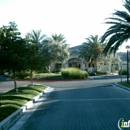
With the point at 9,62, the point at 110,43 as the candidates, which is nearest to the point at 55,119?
the point at 9,62

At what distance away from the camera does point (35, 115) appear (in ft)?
34.0

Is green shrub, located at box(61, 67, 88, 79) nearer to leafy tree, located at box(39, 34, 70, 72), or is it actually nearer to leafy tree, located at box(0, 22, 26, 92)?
leafy tree, located at box(39, 34, 70, 72)

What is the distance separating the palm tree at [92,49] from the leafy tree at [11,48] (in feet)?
128

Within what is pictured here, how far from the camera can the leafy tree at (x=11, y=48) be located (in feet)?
49.6

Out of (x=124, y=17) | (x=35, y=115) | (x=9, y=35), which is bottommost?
(x=35, y=115)

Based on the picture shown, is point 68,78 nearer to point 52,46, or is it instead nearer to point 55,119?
point 52,46

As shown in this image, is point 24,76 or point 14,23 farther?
point 24,76

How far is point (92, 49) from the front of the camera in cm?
5491

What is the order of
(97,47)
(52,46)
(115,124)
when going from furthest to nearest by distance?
(97,47) → (52,46) → (115,124)

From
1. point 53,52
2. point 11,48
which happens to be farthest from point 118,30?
point 53,52

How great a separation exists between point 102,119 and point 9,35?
9089mm

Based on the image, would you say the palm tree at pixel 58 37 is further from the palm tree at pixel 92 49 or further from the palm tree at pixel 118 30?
the palm tree at pixel 118 30

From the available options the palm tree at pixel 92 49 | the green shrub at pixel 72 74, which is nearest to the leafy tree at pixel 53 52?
the palm tree at pixel 92 49

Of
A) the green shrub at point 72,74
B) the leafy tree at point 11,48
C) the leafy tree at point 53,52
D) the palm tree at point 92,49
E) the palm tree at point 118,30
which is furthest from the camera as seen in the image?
the palm tree at point 92,49
